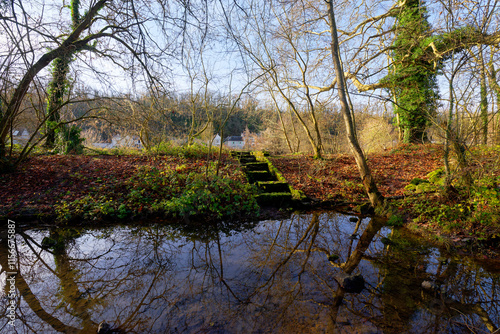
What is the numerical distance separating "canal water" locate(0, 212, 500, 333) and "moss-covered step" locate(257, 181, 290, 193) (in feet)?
6.76

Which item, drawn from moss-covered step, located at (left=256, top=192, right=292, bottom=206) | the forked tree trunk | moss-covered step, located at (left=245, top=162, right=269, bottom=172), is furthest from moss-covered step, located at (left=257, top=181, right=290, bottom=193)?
the forked tree trunk

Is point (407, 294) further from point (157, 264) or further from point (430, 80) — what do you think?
point (430, 80)

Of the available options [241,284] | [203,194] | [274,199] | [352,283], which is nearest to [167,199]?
[203,194]

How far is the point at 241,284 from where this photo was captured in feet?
9.90

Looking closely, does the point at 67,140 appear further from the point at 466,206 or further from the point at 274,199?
the point at 466,206

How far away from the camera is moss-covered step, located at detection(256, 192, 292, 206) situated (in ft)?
20.0

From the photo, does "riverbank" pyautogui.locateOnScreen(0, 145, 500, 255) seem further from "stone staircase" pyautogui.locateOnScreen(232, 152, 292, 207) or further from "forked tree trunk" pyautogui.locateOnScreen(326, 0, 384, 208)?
"forked tree trunk" pyautogui.locateOnScreen(326, 0, 384, 208)

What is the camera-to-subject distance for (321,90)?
39.3ft

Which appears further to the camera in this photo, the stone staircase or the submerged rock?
the stone staircase

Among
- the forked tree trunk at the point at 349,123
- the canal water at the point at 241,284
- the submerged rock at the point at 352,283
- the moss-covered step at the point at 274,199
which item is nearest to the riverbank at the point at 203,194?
the moss-covered step at the point at 274,199

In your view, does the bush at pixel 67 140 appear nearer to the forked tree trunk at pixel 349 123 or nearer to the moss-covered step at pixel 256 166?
the moss-covered step at pixel 256 166

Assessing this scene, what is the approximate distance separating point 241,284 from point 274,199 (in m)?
3.28

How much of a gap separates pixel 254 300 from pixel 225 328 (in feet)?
1.64

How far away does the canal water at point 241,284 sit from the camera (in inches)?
93.4
